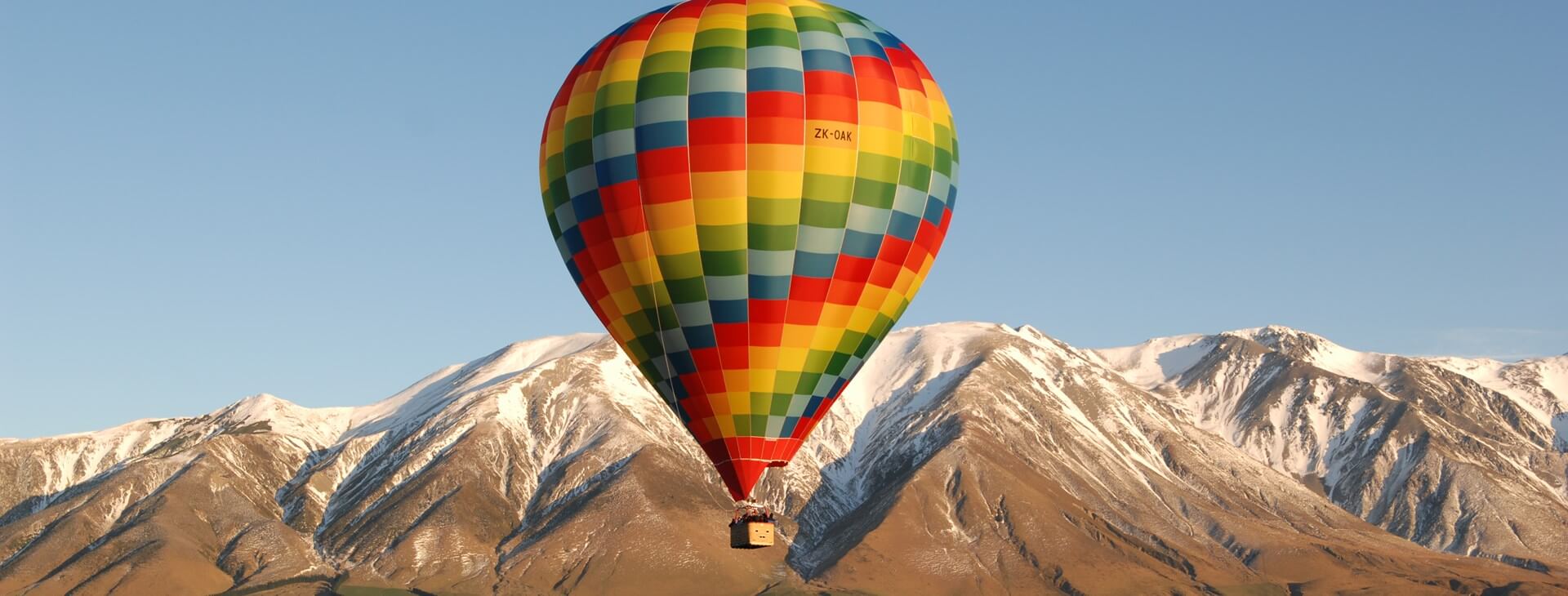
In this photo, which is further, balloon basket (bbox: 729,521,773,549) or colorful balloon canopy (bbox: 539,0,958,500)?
colorful balloon canopy (bbox: 539,0,958,500)

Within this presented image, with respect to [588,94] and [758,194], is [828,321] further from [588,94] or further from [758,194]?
[588,94]

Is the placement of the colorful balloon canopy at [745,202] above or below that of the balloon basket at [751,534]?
above

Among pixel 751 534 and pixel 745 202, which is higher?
pixel 745 202

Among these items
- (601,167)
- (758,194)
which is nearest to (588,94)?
(601,167)

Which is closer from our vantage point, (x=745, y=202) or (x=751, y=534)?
(x=751, y=534)

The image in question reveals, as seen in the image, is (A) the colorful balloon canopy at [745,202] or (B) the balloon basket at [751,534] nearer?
(B) the balloon basket at [751,534]

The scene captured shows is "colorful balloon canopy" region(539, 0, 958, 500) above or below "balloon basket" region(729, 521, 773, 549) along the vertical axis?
above

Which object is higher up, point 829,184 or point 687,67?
point 687,67

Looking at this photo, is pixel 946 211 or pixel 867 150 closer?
pixel 867 150
